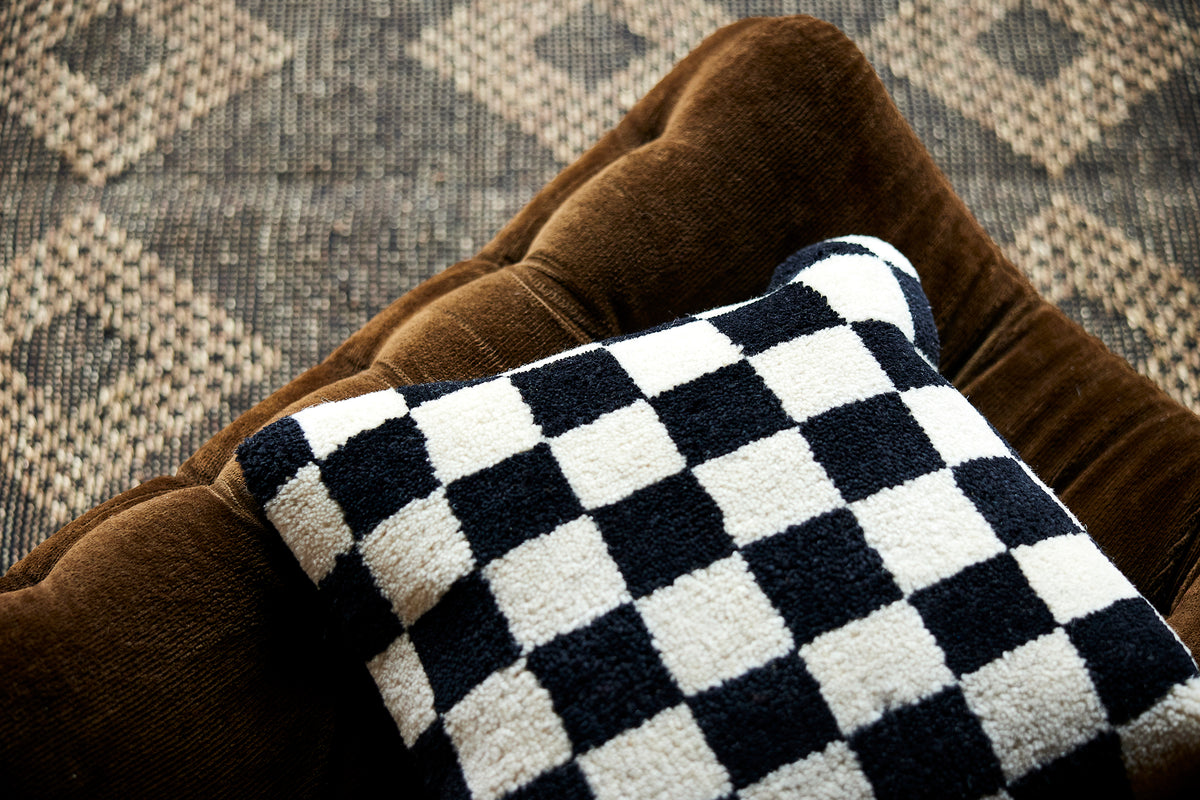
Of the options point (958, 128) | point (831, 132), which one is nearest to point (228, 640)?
point (831, 132)

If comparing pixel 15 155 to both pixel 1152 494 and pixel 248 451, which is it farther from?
pixel 1152 494

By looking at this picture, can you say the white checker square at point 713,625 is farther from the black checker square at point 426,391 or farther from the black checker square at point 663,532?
the black checker square at point 426,391

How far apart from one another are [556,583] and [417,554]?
7cm

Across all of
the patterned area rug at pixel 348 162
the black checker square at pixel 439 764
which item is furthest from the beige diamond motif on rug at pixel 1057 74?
the black checker square at pixel 439 764

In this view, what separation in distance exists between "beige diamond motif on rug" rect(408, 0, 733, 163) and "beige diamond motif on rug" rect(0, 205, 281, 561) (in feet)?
1.45

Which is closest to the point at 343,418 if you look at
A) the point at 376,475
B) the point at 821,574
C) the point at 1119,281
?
the point at 376,475

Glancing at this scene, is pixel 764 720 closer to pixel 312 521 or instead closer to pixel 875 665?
pixel 875 665

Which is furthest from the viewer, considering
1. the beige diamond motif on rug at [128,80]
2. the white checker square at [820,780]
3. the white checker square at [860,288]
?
the beige diamond motif on rug at [128,80]

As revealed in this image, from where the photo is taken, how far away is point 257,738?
411 mm

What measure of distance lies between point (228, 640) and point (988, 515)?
0.38m

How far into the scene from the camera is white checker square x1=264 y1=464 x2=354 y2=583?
404 mm

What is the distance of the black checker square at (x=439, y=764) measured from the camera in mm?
378

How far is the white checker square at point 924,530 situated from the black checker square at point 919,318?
0.11m

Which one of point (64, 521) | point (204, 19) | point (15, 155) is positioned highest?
point (204, 19)
